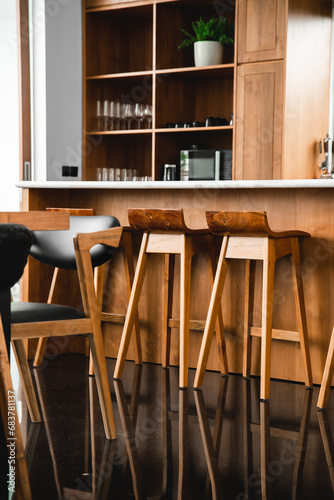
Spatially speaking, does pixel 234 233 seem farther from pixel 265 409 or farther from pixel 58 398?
pixel 58 398

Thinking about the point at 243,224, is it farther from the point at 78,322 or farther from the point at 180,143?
the point at 180,143

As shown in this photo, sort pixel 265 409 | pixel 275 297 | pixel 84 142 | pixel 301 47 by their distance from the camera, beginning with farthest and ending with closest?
1. pixel 84 142
2. pixel 301 47
3. pixel 275 297
4. pixel 265 409

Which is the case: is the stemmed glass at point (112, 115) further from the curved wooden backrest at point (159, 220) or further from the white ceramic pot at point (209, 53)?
the curved wooden backrest at point (159, 220)

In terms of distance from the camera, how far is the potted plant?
521cm

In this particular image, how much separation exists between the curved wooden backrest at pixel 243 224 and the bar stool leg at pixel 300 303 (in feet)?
0.33

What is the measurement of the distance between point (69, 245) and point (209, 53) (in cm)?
273

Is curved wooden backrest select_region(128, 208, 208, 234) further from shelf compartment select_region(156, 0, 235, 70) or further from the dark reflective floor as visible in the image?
shelf compartment select_region(156, 0, 235, 70)

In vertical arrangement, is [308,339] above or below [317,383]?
above

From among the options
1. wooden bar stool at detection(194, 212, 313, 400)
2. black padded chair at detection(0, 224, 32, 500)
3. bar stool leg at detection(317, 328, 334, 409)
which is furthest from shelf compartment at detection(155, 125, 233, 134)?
black padded chair at detection(0, 224, 32, 500)

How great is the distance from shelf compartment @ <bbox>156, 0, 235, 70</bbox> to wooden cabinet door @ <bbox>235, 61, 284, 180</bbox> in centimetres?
64

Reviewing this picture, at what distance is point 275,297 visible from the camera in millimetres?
3334

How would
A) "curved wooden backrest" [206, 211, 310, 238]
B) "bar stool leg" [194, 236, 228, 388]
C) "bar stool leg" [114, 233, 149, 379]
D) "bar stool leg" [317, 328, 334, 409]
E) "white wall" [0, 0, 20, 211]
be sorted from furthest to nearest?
"white wall" [0, 0, 20, 211] < "bar stool leg" [114, 233, 149, 379] < "bar stool leg" [194, 236, 228, 388] < "curved wooden backrest" [206, 211, 310, 238] < "bar stool leg" [317, 328, 334, 409]

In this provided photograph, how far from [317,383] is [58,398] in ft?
3.96

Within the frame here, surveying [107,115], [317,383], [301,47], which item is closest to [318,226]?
[317,383]
